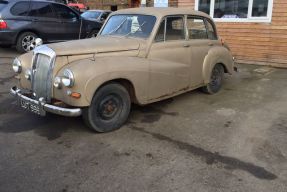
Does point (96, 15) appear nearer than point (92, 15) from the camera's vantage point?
Yes

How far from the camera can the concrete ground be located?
11.5ft

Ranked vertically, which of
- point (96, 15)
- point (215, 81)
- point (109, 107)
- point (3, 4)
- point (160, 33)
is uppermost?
point (3, 4)

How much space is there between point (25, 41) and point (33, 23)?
64 cm

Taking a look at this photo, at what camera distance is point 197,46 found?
20.4 ft

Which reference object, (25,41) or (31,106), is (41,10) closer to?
(25,41)

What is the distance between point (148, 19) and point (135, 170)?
9.33ft

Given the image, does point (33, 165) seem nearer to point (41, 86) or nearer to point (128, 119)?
point (41, 86)

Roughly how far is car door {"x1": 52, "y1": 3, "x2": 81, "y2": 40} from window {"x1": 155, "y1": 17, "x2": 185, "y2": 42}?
639 centimetres

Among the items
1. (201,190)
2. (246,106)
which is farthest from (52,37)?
(201,190)

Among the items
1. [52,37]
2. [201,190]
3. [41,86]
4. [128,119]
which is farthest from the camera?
[52,37]

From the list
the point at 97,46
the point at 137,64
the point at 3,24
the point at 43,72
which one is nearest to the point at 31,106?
the point at 43,72

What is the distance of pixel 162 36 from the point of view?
5539mm

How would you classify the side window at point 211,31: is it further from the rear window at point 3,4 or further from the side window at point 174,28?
the rear window at point 3,4

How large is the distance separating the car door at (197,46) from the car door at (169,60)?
6.2 inches
